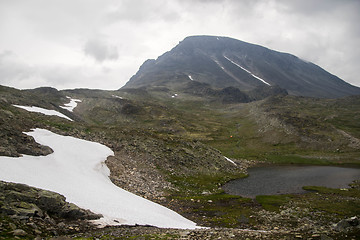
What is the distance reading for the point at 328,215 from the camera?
38406 mm

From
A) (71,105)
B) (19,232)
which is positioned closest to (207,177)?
(19,232)

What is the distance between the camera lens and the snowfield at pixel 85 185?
88.3ft

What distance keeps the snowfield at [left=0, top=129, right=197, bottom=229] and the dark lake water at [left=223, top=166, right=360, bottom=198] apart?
32.2 metres

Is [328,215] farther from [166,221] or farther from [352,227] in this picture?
[166,221]

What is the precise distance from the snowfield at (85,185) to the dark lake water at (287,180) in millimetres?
32231

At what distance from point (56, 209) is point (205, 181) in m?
45.5

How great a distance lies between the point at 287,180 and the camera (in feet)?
246

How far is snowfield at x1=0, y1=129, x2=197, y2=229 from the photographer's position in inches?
1059

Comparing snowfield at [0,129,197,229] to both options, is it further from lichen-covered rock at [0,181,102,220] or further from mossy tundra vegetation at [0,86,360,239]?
mossy tundra vegetation at [0,86,360,239]

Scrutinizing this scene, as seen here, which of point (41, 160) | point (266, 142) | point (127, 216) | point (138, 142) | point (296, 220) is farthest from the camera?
point (266, 142)

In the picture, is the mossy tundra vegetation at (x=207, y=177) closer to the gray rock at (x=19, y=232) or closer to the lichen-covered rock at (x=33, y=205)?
the gray rock at (x=19, y=232)

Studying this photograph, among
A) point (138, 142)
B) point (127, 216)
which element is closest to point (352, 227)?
point (127, 216)

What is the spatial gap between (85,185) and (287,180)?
218ft

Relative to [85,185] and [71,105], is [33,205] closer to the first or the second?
[85,185]
